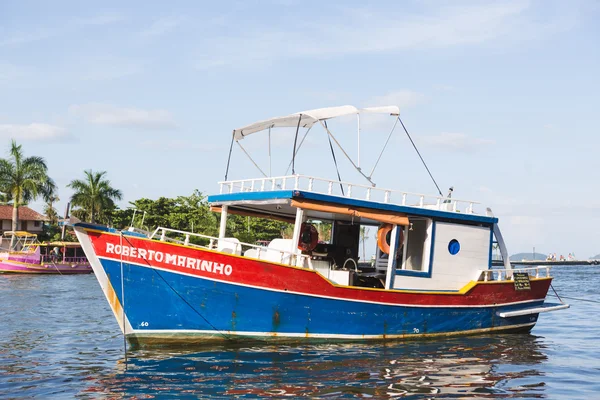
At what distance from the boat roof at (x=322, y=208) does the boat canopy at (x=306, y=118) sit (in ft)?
6.08

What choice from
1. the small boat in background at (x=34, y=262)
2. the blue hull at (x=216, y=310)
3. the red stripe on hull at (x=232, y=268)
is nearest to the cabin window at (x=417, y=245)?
the red stripe on hull at (x=232, y=268)

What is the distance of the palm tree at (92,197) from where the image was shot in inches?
2418

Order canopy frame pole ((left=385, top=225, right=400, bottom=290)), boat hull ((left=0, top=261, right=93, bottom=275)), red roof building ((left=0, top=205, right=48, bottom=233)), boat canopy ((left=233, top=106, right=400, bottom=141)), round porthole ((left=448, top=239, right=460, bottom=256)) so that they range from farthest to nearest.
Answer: red roof building ((left=0, top=205, right=48, bottom=233)), boat hull ((left=0, top=261, right=93, bottom=275)), round porthole ((left=448, top=239, right=460, bottom=256)), boat canopy ((left=233, top=106, right=400, bottom=141)), canopy frame pole ((left=385, top=225, right=400, bottom=290))

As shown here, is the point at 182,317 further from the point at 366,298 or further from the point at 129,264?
the point at 366,298

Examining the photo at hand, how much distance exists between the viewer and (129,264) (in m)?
12.6

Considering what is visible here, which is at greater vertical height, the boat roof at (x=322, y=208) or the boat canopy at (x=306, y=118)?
the boat canopy at (x=306, y=118)

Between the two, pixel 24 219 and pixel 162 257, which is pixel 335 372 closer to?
pixel 162 257

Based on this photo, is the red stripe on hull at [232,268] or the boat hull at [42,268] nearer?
the red stripe on hull at [232,268]

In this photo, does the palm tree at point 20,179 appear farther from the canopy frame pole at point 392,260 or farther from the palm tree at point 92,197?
the canopy frame pole at point 392,260

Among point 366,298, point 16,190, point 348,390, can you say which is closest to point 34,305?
point 366,298

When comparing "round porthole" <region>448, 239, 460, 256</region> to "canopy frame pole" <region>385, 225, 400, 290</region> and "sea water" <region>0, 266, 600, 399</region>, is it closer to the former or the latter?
"canopy frame pole" <region>385, 225, 400, 290</region>

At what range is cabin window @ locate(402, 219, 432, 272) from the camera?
1548 cm

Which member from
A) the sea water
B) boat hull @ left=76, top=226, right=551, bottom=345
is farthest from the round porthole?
boat hull @ left=76, top=226, right=551, bottom=345

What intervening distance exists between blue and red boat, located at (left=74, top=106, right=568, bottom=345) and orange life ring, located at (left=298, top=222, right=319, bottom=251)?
0.08ft
